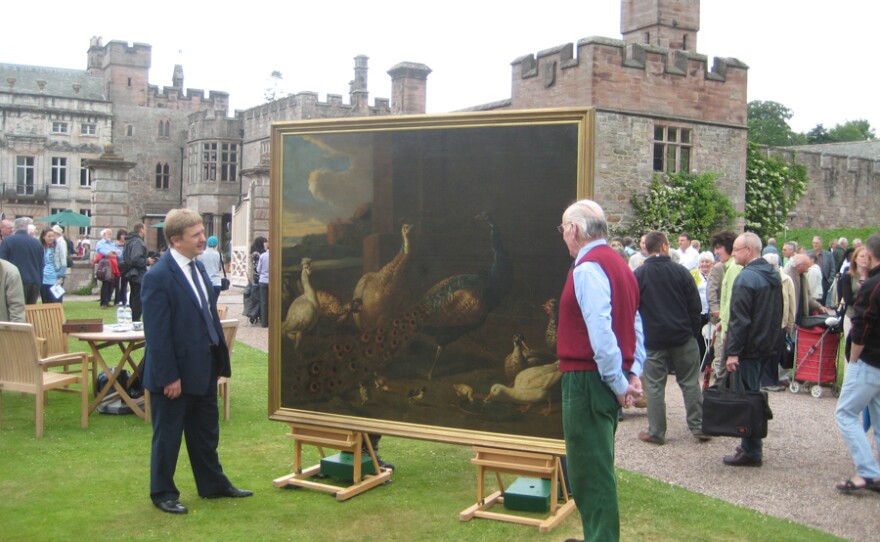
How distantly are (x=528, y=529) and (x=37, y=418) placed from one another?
4.67 m

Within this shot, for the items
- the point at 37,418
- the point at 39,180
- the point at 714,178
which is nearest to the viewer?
the point at 37,418

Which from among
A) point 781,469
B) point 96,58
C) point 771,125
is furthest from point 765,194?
point 96,58

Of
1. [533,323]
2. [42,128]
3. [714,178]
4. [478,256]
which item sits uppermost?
[42,128]

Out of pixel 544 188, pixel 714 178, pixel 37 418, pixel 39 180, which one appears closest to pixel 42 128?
pixel 39 180

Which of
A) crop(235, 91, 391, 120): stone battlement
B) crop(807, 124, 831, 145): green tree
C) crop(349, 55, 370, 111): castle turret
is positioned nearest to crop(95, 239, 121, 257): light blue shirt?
crop(235, 91, 391, 120): stone battlement

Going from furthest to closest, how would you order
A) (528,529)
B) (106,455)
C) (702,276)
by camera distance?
(702,276)
(106,455)
(528,529)

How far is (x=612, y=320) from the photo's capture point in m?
4.51

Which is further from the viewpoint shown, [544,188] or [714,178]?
[714,178]

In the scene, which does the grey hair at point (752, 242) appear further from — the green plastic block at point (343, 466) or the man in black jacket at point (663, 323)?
the green plastic block at point (343, 466)

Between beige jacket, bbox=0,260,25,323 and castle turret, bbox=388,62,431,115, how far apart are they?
21.9 meters

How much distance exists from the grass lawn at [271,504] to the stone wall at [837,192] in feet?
88.4

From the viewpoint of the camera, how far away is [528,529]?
18.0 ft

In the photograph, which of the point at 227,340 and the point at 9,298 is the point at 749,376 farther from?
the point at 9,298

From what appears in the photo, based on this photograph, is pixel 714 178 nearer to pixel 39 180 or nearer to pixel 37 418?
pixel 37 418
